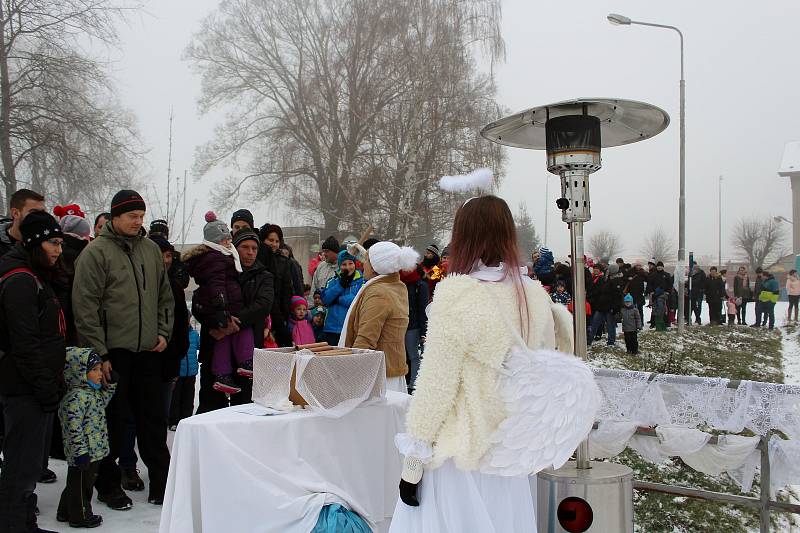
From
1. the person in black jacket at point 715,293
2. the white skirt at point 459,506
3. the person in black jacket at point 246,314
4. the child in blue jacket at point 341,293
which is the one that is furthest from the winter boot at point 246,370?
the person in black jacket at point 715,293

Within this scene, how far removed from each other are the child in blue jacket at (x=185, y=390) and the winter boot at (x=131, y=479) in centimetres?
164

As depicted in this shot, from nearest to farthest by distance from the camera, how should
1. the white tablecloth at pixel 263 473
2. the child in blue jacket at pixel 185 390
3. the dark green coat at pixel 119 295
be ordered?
1. the white tablecloth at pixel 263 473
2. the dark green coat at pixel 119 295
3. the child in blue jacket at pixel 185 390

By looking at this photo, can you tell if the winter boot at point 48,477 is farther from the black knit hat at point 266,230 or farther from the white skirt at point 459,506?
the white skirt at point 459,506

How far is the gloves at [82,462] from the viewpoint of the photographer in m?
4.89

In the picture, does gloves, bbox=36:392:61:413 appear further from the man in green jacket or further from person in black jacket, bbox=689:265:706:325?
person in black jacket, bbox=689:265:706:325

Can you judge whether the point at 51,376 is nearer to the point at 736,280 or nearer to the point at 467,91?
the point at 467,91

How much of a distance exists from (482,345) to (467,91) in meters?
26.6

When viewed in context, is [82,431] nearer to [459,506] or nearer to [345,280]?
[459,506]

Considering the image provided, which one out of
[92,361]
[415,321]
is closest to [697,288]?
[415,321]

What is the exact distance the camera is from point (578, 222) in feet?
15.2

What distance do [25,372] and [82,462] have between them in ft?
2.53

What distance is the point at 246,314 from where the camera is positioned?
6234mm

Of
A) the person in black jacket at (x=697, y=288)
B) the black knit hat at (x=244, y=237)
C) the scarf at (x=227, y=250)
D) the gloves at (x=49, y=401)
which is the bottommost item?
the person in black jacket at (x=697, y=288)

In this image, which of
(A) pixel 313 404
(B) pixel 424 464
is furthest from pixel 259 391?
(B) pixel 424 464
